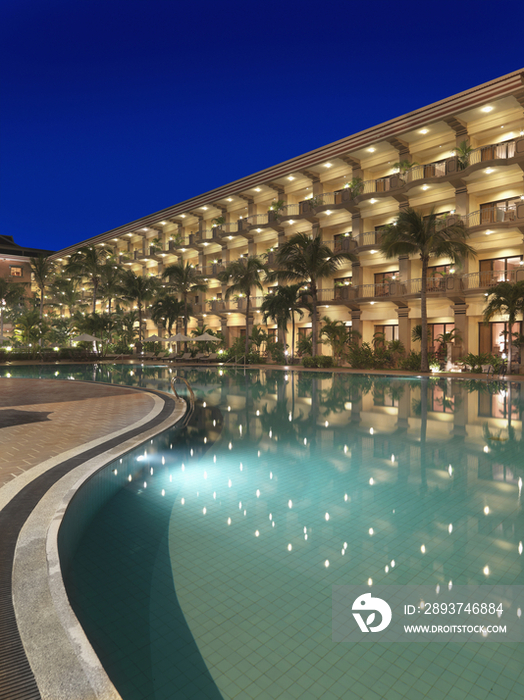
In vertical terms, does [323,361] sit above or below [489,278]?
below

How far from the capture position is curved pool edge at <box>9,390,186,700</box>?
2008 mm

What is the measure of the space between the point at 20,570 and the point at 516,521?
4565 mm

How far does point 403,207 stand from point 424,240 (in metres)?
5.69

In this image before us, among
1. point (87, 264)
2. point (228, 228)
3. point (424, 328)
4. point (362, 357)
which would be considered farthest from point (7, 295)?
point (424, 328)

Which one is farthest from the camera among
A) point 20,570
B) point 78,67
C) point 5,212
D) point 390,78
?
point 5,212

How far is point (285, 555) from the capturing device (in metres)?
3.84

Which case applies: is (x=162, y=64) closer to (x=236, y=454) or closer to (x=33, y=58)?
(x=33, y=58)

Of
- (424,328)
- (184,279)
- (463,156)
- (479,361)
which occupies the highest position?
(463,156)

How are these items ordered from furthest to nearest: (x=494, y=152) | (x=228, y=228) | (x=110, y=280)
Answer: (x=110, y=280) → (x=228, y=228) → (x=494, y=152)

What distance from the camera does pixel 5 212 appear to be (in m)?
190

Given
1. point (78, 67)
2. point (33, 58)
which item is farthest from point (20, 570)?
point (78, 67)

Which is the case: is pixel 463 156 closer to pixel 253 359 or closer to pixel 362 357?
pixel 362 357

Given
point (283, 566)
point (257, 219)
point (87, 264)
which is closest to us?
point (283, 566)

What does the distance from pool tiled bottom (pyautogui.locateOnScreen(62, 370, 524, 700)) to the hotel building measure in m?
21.3
